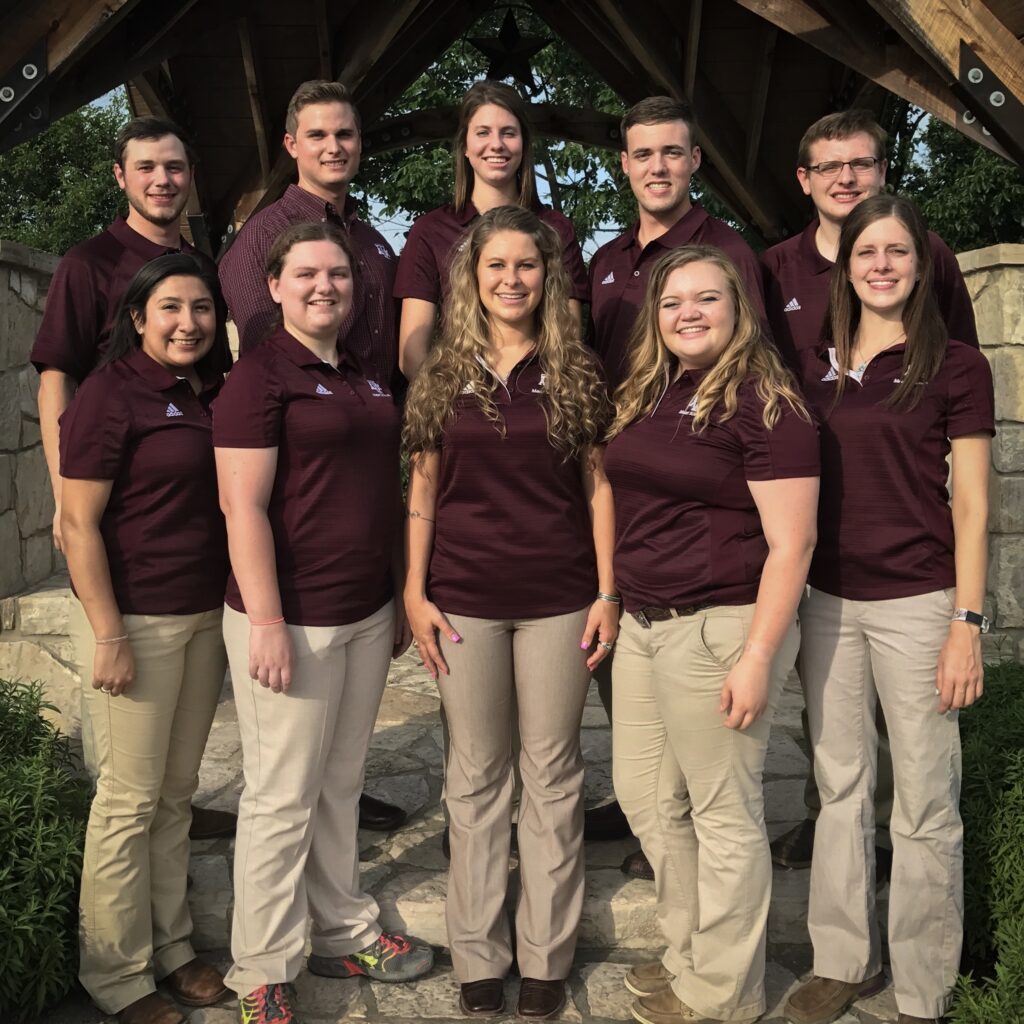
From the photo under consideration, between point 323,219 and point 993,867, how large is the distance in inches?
103

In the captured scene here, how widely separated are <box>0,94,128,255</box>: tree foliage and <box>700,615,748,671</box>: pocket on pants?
940 inches

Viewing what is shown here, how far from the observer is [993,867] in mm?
3076

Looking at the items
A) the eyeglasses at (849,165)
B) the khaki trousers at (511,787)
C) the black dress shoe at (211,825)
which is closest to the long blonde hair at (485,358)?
the khaki trousers at (511,787)

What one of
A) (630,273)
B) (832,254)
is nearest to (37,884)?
(630,273)

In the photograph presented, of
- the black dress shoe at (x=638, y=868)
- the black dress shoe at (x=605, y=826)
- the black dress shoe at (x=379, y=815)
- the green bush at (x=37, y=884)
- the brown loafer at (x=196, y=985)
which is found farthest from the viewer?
the black dress shoe at (x=379, y=815)

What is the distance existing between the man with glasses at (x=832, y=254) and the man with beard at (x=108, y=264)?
163cm

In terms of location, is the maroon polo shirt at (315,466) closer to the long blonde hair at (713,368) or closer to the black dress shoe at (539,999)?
the long blonde hair at (713,368)

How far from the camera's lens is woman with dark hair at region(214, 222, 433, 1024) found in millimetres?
2664

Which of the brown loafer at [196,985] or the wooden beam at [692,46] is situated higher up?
the wooden beam at [692,46]

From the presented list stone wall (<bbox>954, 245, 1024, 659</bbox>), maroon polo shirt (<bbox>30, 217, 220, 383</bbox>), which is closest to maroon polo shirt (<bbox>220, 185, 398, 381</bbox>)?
maroon polo shirt (<bbox>30, 217, 220, 383</bbox>)

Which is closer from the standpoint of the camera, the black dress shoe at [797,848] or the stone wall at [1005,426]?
the black dress shoe at [797,848]

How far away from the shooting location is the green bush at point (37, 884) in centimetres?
288

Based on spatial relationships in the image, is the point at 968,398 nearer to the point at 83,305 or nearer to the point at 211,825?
the point at 83,305

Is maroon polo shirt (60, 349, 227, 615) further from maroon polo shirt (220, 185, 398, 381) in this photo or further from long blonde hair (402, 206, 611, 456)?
long blonde hair (402, 206, 611, 456)
